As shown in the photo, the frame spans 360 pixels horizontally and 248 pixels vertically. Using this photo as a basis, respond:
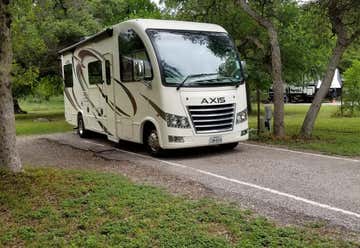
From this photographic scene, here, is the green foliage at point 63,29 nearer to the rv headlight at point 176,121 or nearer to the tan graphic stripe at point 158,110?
the tan graphic stripe at point 158,110

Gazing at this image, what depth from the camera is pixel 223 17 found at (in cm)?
1623

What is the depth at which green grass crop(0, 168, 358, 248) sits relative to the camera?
4234 mm

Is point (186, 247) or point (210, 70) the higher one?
point (210, 70)

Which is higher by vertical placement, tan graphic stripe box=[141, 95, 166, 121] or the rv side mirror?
the rv side mirror

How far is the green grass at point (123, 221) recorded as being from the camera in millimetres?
4234

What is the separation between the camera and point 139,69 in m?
9.51

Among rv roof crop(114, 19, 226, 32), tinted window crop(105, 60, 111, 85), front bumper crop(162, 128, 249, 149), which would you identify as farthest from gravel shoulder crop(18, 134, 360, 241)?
rv roof crop(114, 19, 226, 32)

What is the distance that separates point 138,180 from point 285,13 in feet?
43.9

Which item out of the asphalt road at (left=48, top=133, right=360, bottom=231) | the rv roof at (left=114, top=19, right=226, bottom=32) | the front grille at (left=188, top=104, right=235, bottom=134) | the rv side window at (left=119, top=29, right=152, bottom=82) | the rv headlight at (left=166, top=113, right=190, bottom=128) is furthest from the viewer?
the rv roof at (left=114, top=19, right=226, bottom=32)

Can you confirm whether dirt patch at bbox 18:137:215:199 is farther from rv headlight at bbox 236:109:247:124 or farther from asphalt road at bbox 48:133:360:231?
rv headlight at bbox 236:109:247:124

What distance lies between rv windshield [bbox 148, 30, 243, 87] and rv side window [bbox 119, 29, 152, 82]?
0.37 meters

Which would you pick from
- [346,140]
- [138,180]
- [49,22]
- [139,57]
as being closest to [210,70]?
[139,57]

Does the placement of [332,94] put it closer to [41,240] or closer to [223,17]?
[223,17]

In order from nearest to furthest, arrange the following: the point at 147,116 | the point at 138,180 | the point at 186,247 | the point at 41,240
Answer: the point at 186,247
the point at 41,240
the point at 138,180
the point at 147,116
